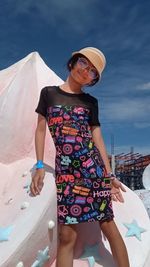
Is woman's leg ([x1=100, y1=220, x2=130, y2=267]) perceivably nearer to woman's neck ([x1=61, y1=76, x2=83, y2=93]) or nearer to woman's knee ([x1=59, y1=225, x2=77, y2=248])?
woman's knee ([x1=59, y1=225, x2=77, y2=248])

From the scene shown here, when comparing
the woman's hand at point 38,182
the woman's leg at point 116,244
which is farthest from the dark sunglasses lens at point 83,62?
the woman's leg at point 116,244

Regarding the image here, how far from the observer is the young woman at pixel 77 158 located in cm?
199

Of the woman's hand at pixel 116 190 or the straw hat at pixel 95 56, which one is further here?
the woman's hand at pixel 116 190

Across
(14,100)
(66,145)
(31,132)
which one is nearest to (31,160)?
(31,132)

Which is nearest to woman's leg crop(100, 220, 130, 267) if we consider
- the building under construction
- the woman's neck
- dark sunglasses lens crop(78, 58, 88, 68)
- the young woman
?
the young woman

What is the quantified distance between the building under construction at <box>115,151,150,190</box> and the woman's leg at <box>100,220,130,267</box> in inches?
394

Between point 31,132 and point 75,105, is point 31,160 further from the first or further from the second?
point 75,105

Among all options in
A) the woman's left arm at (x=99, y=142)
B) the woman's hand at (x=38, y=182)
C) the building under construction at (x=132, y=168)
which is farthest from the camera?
the building under construction at (x=132, y=168)

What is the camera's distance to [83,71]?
214 cm

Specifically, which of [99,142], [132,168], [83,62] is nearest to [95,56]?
[83,62]

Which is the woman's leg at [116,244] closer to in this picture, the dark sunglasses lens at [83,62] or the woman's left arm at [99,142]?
the woman's left arm at [99,142]

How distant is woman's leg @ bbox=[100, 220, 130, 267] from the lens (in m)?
2.07

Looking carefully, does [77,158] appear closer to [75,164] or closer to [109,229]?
[75,164]

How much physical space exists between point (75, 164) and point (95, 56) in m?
0.58
